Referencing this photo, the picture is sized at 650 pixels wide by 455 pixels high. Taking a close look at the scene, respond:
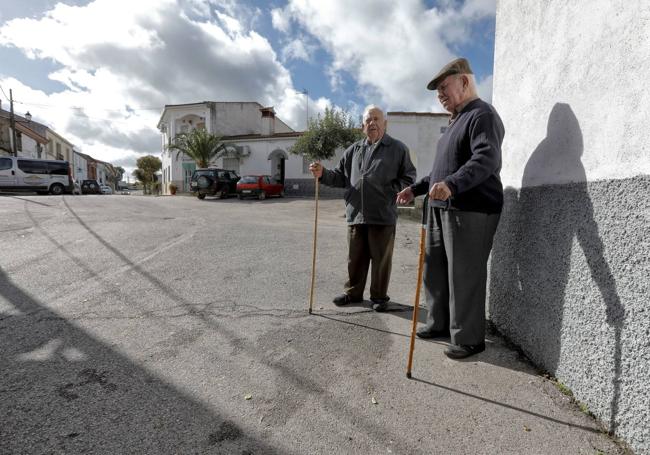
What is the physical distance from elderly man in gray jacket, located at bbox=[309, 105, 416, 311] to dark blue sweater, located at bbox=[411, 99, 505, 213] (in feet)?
2.63

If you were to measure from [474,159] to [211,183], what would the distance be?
1854cm

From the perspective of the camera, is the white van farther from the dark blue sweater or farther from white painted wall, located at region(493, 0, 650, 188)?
white painted wall, located at region(493, 0, 650, 188)

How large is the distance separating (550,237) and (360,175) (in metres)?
1.90

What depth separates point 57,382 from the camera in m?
2.25

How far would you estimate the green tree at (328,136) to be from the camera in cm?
1922

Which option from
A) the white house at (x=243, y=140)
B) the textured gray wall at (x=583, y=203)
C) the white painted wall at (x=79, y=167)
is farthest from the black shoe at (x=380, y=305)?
the white painted wall at (x=79, y=167)

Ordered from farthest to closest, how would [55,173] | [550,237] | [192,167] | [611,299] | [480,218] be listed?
[192,167], [55,173], [480,218], [550,237], [611,299]

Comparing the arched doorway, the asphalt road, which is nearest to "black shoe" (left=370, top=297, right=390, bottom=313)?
the asphalt road

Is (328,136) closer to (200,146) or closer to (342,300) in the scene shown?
(200,146)

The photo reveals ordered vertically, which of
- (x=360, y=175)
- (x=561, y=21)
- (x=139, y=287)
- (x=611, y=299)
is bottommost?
(x=139, y=287)

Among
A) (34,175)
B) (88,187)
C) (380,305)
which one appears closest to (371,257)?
(380,305)

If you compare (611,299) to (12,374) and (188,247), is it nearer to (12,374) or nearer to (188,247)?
(12,374)

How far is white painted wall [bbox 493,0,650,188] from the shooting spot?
1.74m

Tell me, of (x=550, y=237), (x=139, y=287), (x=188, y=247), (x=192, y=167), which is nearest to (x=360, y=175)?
(x=550, y=237)
